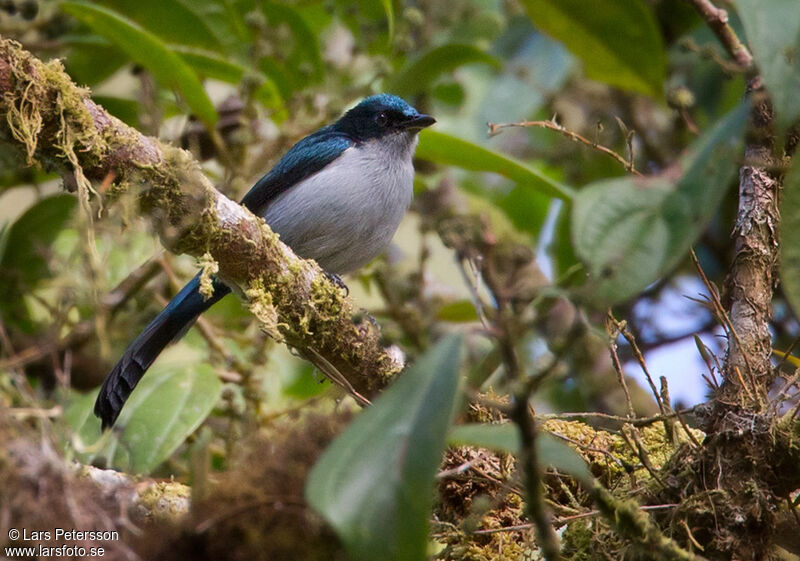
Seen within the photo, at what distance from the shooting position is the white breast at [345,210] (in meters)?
4.29

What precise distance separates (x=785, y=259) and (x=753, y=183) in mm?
1388

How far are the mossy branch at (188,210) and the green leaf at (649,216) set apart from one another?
1.28 m

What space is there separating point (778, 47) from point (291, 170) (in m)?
3.05

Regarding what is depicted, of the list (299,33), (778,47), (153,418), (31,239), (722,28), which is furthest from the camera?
(299,33)

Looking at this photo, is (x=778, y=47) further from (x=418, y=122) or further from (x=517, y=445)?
(x=418, y=122)

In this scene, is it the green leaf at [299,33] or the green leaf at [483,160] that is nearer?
the green leaf at [483,160]

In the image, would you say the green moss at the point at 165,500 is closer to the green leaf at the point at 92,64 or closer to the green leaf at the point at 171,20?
the green leaf at the point at 171,20

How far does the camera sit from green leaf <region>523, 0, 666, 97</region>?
338 cm

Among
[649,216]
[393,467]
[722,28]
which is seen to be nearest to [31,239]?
[722,28]

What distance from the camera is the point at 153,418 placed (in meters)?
3.66

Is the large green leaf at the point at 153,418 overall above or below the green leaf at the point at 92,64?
below

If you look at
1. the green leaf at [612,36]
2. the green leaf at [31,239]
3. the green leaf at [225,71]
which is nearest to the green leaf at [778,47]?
the green leaf at [612,36]

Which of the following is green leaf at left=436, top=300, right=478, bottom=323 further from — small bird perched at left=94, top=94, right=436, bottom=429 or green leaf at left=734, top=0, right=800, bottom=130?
green leaf at left=734, top=0, right=800, bottom=130

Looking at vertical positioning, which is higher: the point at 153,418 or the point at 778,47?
the point at 778,47
